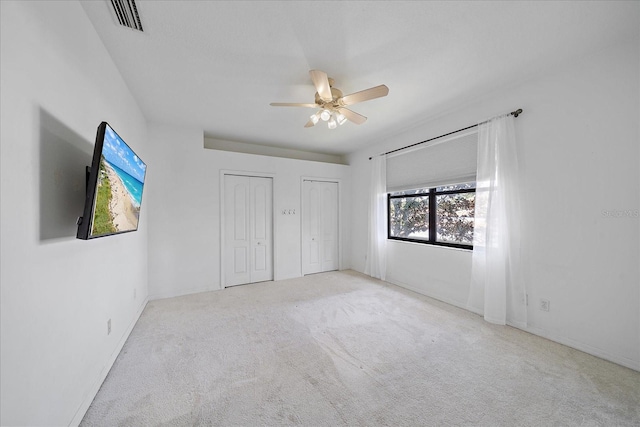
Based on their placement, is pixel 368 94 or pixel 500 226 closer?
pixel 368 94

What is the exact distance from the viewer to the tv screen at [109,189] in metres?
1.28

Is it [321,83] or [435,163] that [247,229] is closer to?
[321,83]

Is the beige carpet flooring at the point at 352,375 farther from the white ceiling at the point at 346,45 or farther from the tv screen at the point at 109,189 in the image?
the white ceiling at the point at 346,45

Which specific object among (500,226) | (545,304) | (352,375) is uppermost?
(500,226)

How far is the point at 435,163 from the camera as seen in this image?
3.55 m

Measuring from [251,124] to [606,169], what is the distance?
3.89m

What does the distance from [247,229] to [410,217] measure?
9.17 feet

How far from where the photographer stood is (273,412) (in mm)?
1557

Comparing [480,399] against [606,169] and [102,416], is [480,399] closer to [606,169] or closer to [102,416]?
[606,169]

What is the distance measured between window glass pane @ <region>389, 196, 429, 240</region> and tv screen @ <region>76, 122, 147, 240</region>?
3.66 metres

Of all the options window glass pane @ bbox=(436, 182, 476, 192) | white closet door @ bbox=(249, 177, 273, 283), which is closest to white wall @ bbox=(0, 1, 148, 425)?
white closet door @ bbox=(249, 177, 273, 283)

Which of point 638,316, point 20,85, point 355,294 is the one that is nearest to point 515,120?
point 638,316

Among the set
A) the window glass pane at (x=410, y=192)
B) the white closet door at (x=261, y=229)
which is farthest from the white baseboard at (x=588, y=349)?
the white closet door at (x=261, y=229)

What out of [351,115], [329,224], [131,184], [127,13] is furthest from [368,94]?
[329,224]
